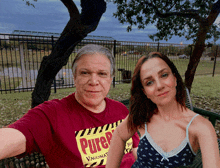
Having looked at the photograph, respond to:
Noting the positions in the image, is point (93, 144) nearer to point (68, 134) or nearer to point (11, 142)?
point (68, 134)

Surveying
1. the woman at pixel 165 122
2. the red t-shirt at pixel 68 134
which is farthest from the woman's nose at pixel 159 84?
the red t-shirt at pixel 68 134

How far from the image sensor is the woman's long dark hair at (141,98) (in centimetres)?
89

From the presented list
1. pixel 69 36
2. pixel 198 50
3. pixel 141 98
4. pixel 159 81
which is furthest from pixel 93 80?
pixel 198 50

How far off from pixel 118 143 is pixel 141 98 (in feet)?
1.05

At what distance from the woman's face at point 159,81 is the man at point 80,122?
573 mm

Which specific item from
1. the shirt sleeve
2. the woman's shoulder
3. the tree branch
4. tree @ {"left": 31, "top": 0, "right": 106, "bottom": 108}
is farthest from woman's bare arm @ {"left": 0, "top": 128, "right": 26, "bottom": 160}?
the tree branch

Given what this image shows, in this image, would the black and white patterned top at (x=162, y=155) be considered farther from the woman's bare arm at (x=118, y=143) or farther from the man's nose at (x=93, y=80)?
the man's nose at (x=93, y=80)

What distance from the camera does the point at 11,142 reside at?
41.3 inches

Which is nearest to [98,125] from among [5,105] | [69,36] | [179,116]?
[179,116]

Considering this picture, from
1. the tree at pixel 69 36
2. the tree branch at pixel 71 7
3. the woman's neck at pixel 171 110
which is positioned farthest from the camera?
the tree branch at pixel 71 7

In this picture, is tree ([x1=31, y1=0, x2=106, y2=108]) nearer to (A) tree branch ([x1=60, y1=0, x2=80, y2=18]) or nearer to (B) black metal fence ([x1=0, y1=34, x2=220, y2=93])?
(A) tree branch ([x1=60, y1=0, x2=80, y2=18])

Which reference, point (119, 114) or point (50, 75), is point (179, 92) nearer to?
point (119, 114)

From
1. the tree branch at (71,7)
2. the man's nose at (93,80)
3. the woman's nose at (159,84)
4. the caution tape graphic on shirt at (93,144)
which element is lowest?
the caution tape graphic on shirt at (93,144)

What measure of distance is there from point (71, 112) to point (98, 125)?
26 centimetres
